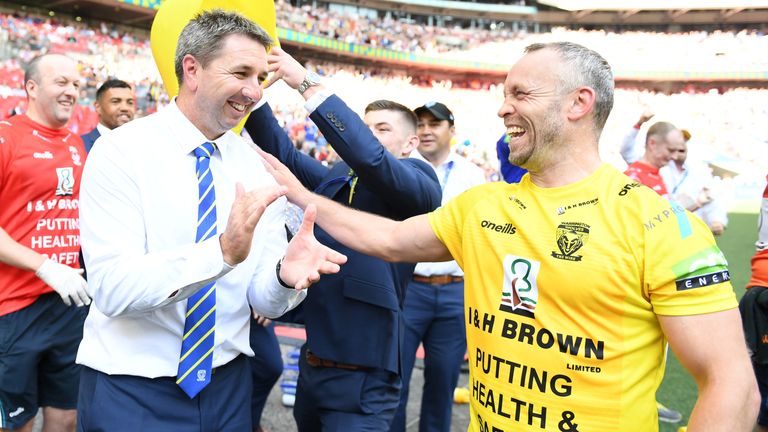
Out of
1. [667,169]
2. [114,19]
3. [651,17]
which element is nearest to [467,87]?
[651,17]

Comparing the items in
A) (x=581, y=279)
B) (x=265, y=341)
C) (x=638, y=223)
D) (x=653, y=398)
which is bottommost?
(x=265, y=341)

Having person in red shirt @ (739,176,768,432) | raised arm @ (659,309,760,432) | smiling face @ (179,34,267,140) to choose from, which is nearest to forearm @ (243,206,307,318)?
smiling face @ (179,34,267,140)

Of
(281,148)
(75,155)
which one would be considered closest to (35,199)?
(75,155)

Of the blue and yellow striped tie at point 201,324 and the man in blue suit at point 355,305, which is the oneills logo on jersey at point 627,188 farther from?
the blue and yellow striped tie at point 201,324

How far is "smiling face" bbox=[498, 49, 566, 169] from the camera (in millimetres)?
1830

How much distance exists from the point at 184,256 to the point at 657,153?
15.2 ft

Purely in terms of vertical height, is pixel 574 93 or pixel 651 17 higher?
pixel 651 17

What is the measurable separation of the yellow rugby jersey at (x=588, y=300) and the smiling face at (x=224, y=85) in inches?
36.7

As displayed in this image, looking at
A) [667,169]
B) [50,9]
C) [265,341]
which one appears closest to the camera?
[265,341]

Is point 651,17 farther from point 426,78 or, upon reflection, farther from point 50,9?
point 50,9

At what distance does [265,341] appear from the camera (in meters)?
3.62

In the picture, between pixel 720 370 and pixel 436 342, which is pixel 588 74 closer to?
pixel 720 370

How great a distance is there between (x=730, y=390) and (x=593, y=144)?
784 mm

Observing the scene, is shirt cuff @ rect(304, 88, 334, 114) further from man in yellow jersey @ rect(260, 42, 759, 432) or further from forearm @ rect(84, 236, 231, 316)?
forearm @ rect(84, 236, 231, 316)
